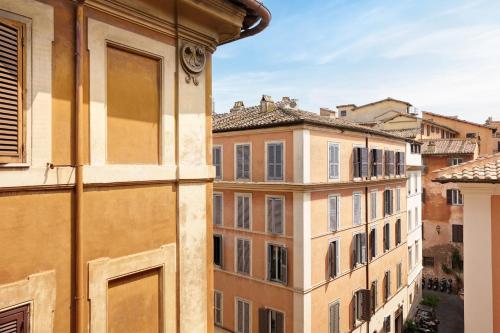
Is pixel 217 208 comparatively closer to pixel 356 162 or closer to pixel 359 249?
pixel 356 162

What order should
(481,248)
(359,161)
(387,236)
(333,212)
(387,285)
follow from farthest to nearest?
1. (387,236)
2. (387,285)
3. (359,161)
4. (333,212)
5. (481,248)

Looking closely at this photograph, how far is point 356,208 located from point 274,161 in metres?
5.75

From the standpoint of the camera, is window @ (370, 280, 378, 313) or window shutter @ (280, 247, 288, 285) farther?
window @ (370, 280, 378, 313)

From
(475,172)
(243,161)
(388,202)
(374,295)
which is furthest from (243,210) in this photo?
(475,172)

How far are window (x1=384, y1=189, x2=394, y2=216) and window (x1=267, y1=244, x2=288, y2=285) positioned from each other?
9.30 meters

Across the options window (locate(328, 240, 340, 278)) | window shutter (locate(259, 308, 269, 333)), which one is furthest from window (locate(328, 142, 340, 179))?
window shutter (locate(259, 308, 269, 333))

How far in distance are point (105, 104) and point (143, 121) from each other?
1.66ft

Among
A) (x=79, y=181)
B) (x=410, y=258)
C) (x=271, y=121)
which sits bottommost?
(x=410, y=258)

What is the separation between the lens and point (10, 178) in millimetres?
3082

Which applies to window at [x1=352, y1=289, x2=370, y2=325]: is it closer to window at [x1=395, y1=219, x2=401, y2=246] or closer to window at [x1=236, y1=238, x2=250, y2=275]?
window at [x1=236, y1=238, x2=250, y2=275]

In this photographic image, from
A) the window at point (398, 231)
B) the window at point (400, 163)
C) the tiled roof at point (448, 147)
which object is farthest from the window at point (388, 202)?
the tiled roof at point (448, 147)

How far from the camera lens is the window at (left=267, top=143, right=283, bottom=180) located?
16562 mm

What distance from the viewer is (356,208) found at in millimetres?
19359

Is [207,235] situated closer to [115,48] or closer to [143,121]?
[143,121]
